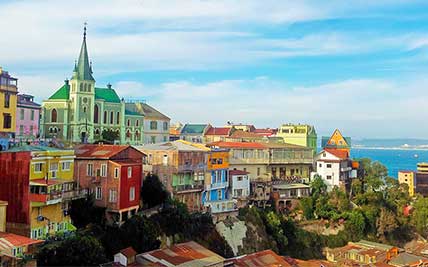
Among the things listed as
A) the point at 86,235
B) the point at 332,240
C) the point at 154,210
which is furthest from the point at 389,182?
the point at 86,235

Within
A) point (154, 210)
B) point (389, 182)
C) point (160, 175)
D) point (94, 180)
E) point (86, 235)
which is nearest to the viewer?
point (86, 235)

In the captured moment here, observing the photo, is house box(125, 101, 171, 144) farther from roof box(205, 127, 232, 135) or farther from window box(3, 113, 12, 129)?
window box(3, 113, 12, 129)

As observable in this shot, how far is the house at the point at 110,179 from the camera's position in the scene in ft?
107

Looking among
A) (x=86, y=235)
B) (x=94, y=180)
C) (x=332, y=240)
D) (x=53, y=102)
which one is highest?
(x=53, y=102)

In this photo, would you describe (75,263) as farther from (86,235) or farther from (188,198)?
(188,198)

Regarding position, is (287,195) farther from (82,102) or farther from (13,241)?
(13,241)

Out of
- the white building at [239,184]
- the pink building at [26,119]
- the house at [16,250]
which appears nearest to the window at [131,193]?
the house at [16,250]

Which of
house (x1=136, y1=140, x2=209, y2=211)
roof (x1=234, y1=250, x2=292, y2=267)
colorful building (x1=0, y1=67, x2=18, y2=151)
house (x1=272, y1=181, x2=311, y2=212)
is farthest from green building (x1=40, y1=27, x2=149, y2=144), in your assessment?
roof (x1=234, y1=250, x2=292, y2=267)

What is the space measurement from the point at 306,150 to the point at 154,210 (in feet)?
84.6

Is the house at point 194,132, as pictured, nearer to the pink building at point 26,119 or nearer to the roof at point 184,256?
the pink building at point 26,119

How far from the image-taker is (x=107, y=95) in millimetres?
55125

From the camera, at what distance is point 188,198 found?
41.2m

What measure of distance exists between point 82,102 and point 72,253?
2774 cm

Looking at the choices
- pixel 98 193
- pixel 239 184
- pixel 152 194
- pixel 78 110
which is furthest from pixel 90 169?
pixel 78 110
